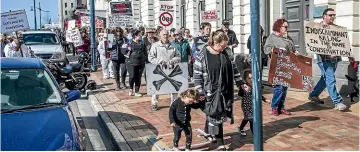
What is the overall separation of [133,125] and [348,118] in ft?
12.1

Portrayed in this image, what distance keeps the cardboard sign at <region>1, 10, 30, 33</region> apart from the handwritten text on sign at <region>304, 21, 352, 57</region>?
9.80 m

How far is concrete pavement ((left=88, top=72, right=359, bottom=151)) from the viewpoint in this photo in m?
6.21

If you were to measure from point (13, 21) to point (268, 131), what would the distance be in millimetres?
10395

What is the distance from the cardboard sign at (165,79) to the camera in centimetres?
830

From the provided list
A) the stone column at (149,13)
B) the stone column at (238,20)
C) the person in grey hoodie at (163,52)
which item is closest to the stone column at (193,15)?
the stone column at (238,20)

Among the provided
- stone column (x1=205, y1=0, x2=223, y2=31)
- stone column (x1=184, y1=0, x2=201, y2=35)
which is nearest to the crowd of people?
stone column (x1=205, y1=0, x2=223, y2=31)

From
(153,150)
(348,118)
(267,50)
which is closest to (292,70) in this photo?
(267,50)

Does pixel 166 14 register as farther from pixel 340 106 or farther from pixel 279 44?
pixel 340 106

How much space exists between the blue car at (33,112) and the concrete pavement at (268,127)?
4.79 feet

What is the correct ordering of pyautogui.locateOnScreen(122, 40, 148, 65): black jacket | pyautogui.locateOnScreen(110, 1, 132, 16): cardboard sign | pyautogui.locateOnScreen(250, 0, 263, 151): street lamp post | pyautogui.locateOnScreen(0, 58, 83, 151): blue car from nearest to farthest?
pyautogui.locateOnScreen(0, 58, 83, 151): blue car
pyautogui.locateOnScreen(250, 0, 263, 151): street lamp post
pyautogui.locateOnScreen(122, 40, 148, 65): black jacket
pyautogui.locateOnScreen(110, 1, 132, 16): cardboard sign

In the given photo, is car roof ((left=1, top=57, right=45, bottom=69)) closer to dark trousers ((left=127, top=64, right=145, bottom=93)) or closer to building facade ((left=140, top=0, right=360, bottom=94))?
dark trousers ((left=127, top=64, right=145, bottom=93))

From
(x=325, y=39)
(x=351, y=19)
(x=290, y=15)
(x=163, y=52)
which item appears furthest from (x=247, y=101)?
(x=290, y=15)

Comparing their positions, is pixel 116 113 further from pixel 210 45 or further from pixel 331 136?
pixel 331 136

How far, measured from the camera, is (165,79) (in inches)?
327
